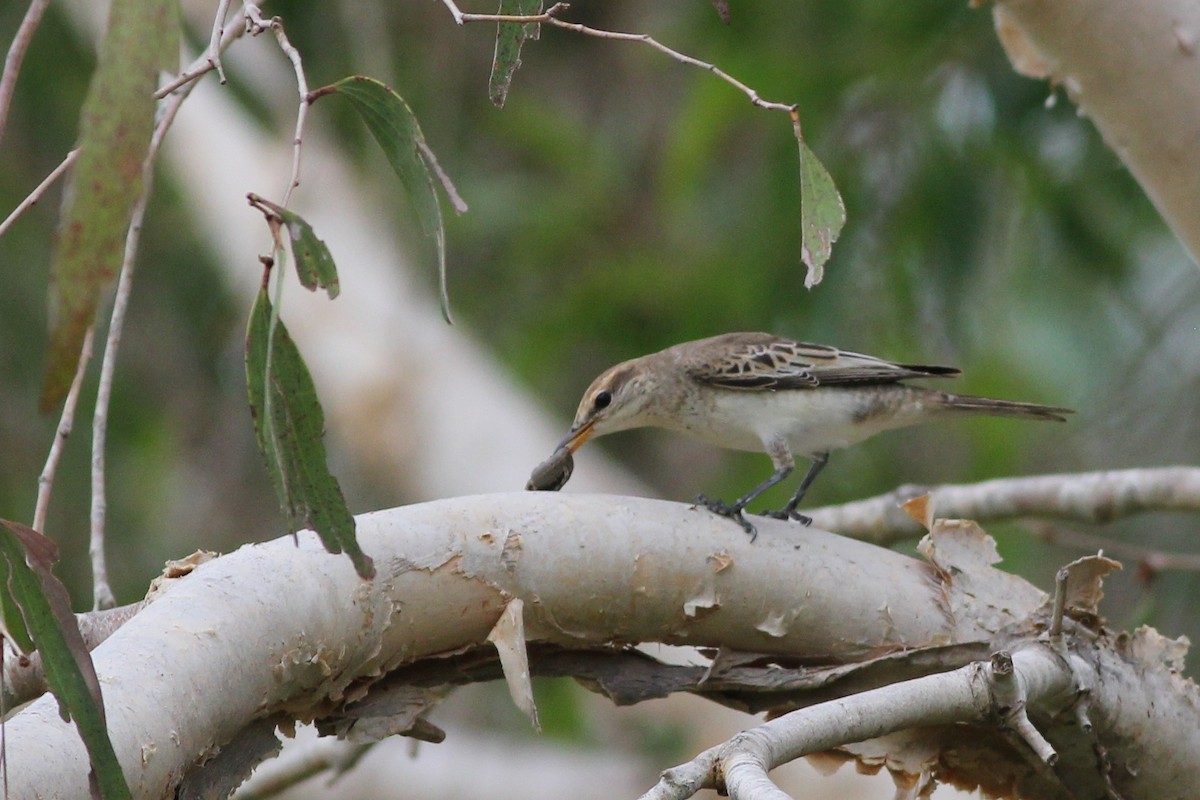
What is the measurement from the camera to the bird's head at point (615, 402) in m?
3.77

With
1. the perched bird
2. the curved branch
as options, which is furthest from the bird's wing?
the curved branch

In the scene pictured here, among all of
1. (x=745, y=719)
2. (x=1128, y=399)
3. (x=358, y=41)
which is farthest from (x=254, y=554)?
(x=358, y=41)

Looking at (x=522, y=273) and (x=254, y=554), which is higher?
(x=254, y=554)

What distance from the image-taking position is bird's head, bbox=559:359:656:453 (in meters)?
3.77

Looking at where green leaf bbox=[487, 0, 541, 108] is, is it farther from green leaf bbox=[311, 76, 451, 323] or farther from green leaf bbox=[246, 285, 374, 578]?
green leaf bbox=[246, 285, 374, 578]

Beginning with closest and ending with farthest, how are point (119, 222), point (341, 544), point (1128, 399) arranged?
point (119, 222) < point (341, 544) < point (1128, 399)

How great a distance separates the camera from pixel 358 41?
713cm

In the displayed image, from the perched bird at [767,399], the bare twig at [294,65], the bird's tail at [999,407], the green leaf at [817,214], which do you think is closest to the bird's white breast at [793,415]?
the perched bird at [767,399]

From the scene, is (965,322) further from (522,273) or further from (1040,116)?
(522,273)

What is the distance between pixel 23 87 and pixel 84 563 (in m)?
3.05

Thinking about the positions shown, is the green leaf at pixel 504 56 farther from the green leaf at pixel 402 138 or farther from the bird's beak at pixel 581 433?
the bird's beak at pixel 581 433

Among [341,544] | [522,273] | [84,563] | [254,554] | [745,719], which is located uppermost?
[341,544]

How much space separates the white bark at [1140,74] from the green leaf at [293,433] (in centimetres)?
162

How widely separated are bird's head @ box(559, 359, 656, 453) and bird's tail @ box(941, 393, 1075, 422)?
0.85 metres
